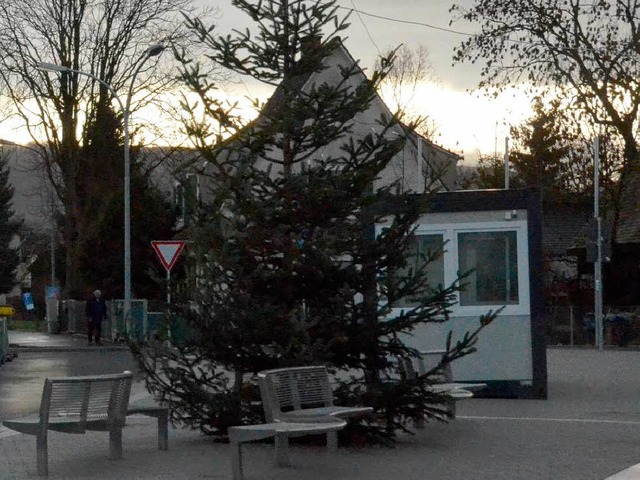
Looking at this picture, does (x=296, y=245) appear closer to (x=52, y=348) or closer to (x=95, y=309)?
(x=52, y=348)

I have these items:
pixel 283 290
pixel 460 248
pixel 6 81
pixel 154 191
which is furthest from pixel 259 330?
pixel 154 191

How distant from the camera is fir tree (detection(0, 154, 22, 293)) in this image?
97.0 m

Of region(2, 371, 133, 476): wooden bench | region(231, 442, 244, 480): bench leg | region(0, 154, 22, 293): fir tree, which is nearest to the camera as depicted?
region(231, 442, 244, 480): bench leg

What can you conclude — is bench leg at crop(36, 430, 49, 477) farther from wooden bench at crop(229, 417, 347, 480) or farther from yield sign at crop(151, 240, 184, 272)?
yield sign at crop(151, 240, 184, 272)

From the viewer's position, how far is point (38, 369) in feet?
101

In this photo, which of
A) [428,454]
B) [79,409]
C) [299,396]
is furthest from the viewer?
[428,454]

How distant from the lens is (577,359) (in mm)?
32500

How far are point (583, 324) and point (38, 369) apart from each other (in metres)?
17.0

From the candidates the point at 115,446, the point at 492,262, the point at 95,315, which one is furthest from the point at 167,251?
the point at 115,446

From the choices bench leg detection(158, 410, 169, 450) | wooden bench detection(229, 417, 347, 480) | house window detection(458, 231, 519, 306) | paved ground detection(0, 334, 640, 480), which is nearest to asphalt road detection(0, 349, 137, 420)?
paved ground detection(0, 334, 640, 480)

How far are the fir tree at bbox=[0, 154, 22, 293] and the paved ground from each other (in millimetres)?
82109

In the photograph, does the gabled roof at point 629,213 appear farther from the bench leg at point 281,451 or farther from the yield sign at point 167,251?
A: the bench leg at point 281,451

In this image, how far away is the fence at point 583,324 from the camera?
3950cm

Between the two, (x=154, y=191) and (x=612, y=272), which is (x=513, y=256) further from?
(x=154, y=191)
